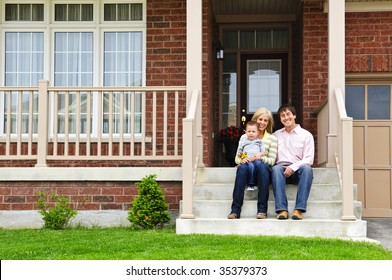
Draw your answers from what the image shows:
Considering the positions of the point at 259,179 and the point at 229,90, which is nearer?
the point at 259,179

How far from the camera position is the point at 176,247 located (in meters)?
6.42

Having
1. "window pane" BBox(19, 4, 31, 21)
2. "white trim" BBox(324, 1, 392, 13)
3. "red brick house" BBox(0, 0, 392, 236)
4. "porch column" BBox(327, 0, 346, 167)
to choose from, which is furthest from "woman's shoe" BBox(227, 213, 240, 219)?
"window pane" BBox(19, 4, 31, 21)

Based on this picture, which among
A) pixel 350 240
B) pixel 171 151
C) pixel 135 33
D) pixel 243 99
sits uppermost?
pixel 135 33

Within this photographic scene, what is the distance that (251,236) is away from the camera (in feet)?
23.2

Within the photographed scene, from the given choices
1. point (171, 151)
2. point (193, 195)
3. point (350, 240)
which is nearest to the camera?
point (350, 240)

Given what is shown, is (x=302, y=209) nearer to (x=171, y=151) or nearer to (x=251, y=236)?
(x=251, y=236)

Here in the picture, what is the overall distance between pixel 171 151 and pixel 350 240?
12.0 feet

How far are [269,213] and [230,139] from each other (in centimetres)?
359

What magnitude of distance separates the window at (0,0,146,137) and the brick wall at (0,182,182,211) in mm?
1966

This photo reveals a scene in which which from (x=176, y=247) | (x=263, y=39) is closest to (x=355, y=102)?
(x=263, y=39)

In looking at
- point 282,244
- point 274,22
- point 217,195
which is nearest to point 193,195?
point 217,195

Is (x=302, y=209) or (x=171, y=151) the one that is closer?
(x=302, y=209)

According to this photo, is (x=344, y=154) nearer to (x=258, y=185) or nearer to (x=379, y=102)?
(x=258, y=185)

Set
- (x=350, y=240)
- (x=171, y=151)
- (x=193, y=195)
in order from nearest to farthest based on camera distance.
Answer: (x=350, y=240) → (x=193, y=195) → (x=171, y=151)
